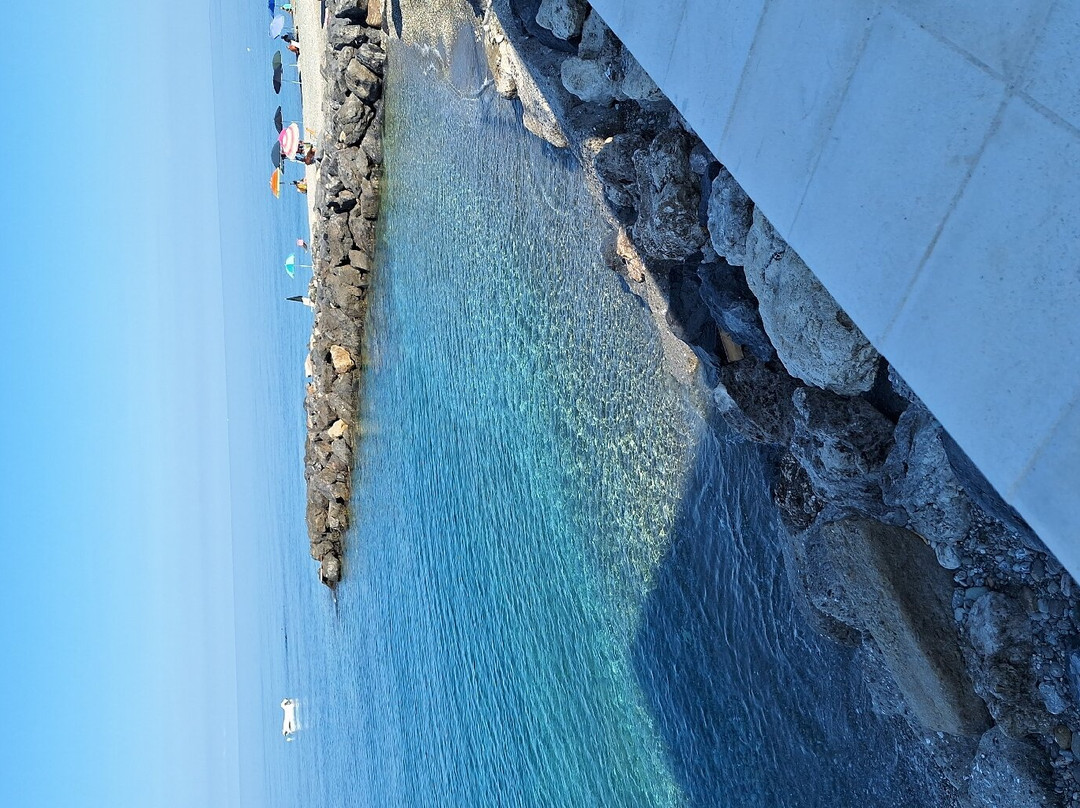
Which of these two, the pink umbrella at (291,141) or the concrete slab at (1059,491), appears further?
the pink umbrella at (291,141)

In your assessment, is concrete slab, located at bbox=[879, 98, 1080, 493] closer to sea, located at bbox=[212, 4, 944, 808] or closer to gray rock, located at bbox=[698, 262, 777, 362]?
gray rock, located at bbox=[698, 262, 777, 362]

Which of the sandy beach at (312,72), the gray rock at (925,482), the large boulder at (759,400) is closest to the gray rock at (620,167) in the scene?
the large boulder at (759,400)

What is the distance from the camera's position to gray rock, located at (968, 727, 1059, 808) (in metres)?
2.76

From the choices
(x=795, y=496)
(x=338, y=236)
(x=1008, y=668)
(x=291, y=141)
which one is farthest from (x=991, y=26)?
(x=291, y=141)

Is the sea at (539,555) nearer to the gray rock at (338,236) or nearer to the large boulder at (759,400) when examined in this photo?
the large boulder at (759,400)

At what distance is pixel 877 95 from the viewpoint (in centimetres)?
193

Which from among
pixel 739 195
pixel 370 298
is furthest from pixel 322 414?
pixel 739 195

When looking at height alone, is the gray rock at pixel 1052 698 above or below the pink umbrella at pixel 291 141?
above

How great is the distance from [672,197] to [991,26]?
2520 millimetres

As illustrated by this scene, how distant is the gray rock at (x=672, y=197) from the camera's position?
4.17 m

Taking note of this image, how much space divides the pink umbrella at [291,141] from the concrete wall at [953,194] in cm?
1143

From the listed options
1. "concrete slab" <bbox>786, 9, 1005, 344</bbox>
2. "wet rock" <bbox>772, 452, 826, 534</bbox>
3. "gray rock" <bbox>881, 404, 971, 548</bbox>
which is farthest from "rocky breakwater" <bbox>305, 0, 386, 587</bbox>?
"concrete slab" <bbox>786, 9, 1005, 344</bbox>

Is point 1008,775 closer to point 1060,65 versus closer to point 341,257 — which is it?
point 1060,65

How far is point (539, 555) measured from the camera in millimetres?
6473
